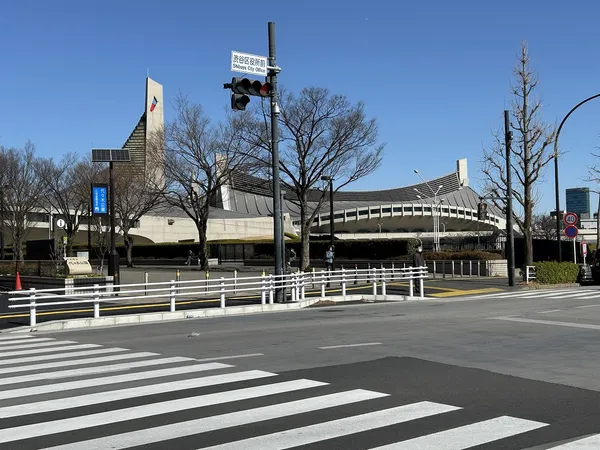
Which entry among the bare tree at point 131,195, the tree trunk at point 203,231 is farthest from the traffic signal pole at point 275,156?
the bare tree at point 131,195

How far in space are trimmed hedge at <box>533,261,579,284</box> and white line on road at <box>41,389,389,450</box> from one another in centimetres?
2570

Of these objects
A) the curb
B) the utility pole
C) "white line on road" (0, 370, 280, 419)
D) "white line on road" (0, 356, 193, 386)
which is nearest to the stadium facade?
the utility pole

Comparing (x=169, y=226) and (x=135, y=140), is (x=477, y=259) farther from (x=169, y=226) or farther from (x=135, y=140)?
(x=135, y=140)

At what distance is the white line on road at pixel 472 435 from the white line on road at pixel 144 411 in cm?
180

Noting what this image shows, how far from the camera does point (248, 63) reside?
1838cm

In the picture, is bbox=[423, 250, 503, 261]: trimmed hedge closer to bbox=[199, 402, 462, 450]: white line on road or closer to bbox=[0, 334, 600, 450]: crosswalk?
bbox=[0, 334, 600, 450]: crosswalk

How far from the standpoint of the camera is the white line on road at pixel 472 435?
537 centimetres

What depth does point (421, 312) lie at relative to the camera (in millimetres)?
18094

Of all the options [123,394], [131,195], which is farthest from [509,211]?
[131,195]

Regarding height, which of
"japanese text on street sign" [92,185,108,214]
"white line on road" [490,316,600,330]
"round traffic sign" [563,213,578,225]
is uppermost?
"japanese text on street sign" [92,185,108,214]

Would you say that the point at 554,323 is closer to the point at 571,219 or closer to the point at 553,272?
the point at 553,272

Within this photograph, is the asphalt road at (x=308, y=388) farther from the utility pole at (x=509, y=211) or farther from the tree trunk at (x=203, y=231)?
the tree trunk at (x=203, y=231)

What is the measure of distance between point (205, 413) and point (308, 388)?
1570mm

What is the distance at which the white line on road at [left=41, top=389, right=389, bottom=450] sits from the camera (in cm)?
559
